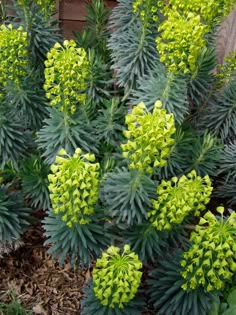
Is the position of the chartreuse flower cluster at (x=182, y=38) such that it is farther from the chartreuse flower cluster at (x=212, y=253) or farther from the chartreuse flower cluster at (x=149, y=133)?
the chartreuse flower cluster at (x=212, y=253)

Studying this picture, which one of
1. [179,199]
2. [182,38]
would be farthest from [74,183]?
[182,38]

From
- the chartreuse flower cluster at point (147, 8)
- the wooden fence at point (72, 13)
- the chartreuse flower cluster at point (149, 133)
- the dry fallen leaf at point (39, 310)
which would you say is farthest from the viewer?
the wooden fence at point (72, 13)

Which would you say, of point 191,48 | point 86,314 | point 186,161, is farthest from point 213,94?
point 86,314

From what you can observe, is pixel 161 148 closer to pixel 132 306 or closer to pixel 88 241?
pixel 88 241

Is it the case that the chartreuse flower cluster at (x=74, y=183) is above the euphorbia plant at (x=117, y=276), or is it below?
above

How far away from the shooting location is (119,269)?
5.69 feet

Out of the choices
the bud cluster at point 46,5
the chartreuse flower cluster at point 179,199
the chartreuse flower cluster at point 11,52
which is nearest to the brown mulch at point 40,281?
the chartreuse flower cluster at point 179,199

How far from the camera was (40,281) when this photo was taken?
2.58 m

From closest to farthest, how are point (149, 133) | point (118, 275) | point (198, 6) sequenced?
1. point (149, 133)
2. point (118, 275)
3. point (198, 6)

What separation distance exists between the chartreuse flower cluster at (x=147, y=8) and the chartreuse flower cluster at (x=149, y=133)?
29.3 inches

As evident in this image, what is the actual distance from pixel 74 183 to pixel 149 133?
32 centimetres

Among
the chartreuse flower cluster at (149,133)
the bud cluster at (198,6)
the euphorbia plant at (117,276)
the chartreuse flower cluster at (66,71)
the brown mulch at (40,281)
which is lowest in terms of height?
the brown mulch at (40,281)

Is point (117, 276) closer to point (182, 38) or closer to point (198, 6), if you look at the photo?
point (182, 38)

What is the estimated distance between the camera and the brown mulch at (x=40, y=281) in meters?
2.47
